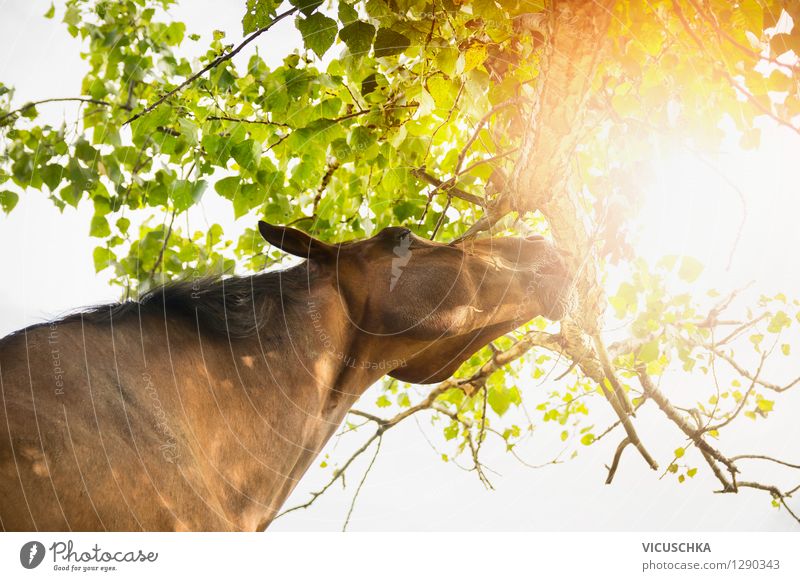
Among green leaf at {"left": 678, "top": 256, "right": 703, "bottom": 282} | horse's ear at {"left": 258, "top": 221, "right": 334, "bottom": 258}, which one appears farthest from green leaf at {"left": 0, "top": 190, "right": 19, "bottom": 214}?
green leaf at {"left": 678, "top": 256, "right": 703, "bottom": 282}

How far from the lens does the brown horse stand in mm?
1444

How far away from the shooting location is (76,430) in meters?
1.47

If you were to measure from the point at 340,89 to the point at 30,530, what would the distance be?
2105mm

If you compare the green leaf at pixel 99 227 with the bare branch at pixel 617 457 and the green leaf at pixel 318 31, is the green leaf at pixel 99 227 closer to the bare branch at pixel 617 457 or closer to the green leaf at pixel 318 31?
the green leaf at pixel 318 31

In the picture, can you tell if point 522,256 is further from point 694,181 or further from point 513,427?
point 513,427

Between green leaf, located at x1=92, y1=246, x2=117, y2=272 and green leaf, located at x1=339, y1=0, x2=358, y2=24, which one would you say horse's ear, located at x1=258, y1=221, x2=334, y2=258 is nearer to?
green leaf, located at x1=339, y1=0, x2=358, y2=24

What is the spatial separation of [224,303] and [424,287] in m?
0.65

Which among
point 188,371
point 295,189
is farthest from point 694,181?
point 188,371

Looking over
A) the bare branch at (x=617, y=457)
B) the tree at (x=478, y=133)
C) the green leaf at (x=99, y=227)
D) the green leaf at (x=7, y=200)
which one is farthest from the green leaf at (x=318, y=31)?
the bare branch at (x=617, y=457)

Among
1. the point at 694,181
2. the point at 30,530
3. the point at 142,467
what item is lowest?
the point at 30,530

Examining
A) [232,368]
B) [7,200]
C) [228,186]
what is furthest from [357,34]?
[7,200]

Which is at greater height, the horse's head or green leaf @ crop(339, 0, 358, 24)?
green leaf @ crop(339, 0, 358, 24)

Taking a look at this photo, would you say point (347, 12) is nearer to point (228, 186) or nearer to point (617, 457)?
point (228, 186)

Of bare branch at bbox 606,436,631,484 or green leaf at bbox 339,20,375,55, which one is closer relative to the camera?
green leaf at bbox 339,20,375,55
